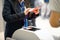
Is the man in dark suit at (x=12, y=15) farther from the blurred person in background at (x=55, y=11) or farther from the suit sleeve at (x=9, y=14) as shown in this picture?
the blurred person in background at (x=55, y=11)

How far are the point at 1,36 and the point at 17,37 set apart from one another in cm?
162

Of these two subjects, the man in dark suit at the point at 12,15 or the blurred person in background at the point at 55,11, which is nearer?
the blurred person in background at the point at 55,11

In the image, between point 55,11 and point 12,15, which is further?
point 12,15

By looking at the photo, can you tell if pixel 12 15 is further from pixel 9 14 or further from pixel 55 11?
pixel 55 11

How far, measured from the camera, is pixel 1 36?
2957 millimetres

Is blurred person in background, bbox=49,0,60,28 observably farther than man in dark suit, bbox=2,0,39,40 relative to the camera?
No

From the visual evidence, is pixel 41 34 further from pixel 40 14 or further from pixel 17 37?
pixel 40 14

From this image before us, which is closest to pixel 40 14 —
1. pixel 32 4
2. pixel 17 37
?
pixel 32 4

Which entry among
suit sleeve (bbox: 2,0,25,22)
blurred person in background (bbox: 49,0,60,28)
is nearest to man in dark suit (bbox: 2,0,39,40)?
suit sleeve (bbox: 2,0,25,22)

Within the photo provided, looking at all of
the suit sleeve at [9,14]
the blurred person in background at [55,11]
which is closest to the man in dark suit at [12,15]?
the suit sleeve at [9,14]

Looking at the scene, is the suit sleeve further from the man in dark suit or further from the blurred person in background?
the blurred person in background

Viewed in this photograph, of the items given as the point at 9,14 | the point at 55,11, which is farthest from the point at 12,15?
the point at 55,11

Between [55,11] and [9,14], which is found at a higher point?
[55,11]

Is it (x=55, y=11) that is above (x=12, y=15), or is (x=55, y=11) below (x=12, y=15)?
above
